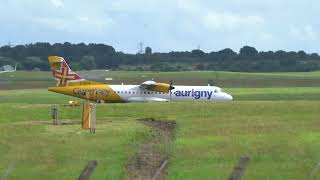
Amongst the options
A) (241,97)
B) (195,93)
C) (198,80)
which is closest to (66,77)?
(195,93)

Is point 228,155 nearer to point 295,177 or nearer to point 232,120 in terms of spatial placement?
point 295,177

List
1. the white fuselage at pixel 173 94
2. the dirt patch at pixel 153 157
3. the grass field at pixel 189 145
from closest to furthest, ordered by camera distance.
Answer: the dirt patch at pixel 153 157, the grass field at pixel 189 145, the white fuselage at pixel 173 94

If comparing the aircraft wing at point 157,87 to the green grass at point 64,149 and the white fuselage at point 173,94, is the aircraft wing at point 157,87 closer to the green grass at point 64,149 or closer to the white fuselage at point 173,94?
the white fuselage at point 173,94

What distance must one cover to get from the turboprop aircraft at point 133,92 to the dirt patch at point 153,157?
31.0 meters

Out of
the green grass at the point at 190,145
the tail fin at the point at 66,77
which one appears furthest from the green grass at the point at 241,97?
the green grass at the point at 190,145

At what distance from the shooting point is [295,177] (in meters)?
29.7

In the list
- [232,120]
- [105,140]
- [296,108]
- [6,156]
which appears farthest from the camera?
[296,108]

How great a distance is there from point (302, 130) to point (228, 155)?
8726 millimetres

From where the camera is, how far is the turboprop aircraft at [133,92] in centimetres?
7525

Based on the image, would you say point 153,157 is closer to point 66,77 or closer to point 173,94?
point 173,94

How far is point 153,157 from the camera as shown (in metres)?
33.1

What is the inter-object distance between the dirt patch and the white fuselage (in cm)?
3069

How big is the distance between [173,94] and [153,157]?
4277 centimetres

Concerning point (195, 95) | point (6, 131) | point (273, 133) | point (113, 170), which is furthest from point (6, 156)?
point (195, 95)
